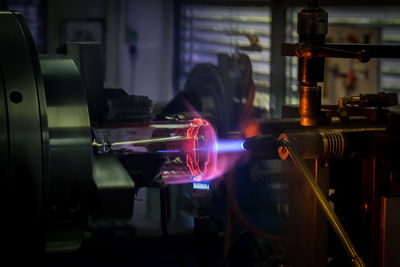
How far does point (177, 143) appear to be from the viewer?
1.02 m

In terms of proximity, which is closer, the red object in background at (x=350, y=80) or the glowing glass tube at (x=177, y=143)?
the glowing glass tube at (x=177, y=143)

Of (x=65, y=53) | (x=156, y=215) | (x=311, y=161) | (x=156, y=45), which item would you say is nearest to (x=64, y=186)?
(x=65, y=53)

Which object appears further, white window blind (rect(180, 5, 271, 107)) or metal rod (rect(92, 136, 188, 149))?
white window blind (rect(180, 5, 271, 107))

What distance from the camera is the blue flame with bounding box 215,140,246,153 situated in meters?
0.99

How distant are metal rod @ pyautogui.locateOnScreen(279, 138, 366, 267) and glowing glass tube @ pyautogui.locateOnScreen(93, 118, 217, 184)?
142mm

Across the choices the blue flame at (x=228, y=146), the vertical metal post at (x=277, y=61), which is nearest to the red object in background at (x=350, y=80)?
the vertical metal post at (x=277, y=61)

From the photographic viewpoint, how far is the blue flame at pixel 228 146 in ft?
3.24

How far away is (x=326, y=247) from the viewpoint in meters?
0.98

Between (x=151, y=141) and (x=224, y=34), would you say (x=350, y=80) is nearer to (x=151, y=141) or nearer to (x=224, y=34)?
(x=224, y=34)

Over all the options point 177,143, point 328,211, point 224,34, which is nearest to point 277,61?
point 224,34

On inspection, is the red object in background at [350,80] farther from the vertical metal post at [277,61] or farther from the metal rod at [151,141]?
the metal rod at [151,141]

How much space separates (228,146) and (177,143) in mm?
79

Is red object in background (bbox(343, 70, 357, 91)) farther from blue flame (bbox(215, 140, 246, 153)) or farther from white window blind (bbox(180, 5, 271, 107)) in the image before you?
blue flame (bbox(215, 140, 246, 153))

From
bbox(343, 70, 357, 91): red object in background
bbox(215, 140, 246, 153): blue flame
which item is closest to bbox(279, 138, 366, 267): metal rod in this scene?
bbox(215, 140, 246, 153): blue flame
